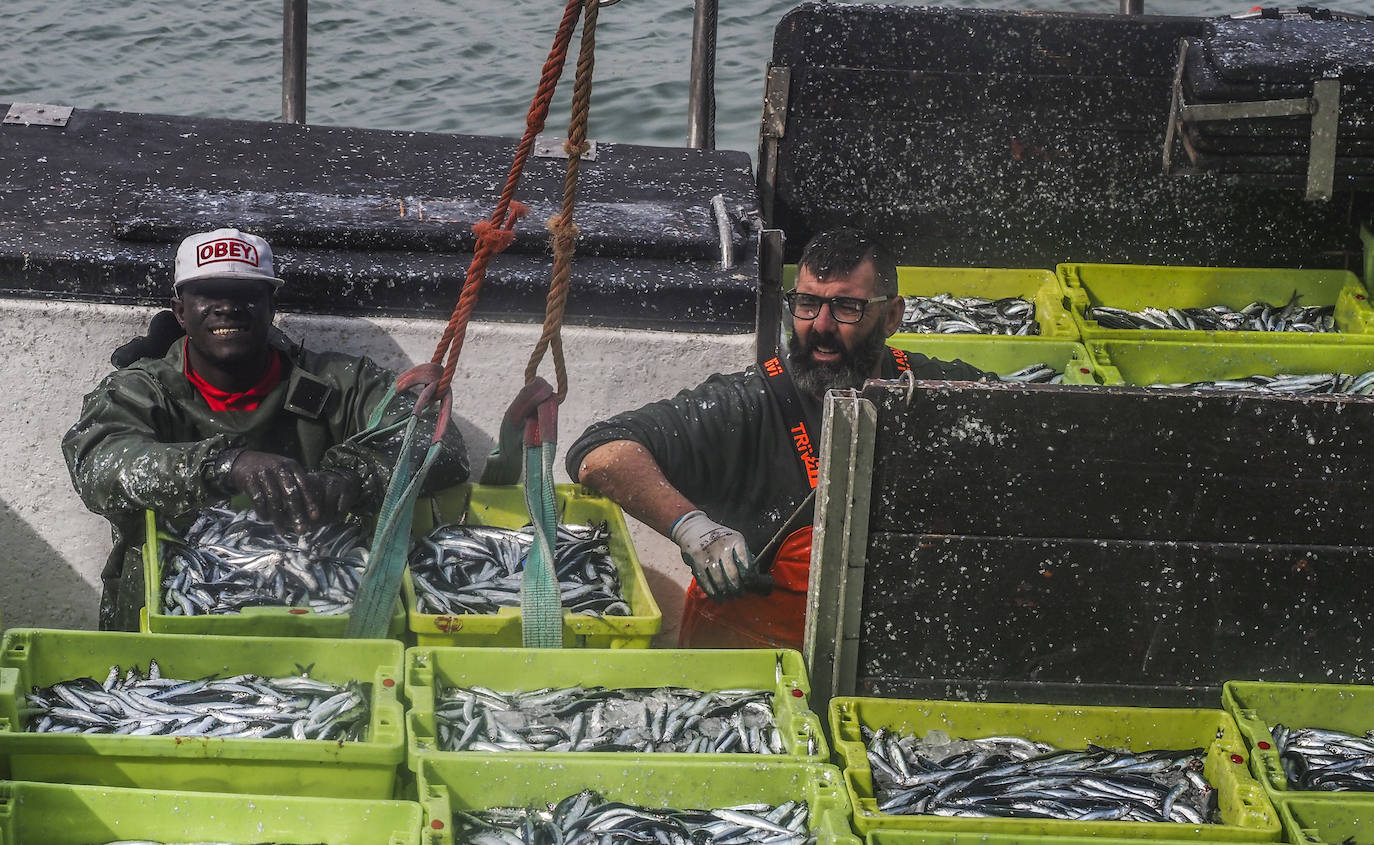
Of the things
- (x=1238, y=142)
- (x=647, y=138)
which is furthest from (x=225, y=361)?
(x=647, y=138)

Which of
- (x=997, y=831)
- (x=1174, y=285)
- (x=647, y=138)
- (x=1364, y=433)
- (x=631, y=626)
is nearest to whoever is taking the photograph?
(x=997, y=831)

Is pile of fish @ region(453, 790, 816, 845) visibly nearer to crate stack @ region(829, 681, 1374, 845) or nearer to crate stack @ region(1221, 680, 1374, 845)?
crate stack @ region(829, 681, 1374, 845)

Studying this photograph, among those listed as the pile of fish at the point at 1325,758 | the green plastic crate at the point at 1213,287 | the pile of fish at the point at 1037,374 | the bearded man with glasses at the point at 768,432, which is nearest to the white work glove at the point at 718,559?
the bearded man with glasses at the point at 768,432

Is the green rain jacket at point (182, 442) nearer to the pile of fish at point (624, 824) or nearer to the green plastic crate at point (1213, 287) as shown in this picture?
the pile of fish at point (624, 824)

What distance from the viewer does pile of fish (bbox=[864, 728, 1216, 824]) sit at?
401 centimetres

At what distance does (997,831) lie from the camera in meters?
3.79

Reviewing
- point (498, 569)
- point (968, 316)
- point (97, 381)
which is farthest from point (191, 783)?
point (968, 316)

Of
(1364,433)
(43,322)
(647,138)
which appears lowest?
(647,138)

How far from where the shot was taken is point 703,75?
27.1 feet

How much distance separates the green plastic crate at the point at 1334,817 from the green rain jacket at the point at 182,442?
269 cm

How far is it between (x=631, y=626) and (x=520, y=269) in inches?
70.3

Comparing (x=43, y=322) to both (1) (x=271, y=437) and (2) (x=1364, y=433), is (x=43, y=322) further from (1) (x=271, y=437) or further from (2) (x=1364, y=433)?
(2) (x=1364, y=433)

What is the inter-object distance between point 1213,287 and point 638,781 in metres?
4.61

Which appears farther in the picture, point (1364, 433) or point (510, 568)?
point (510, 568)
